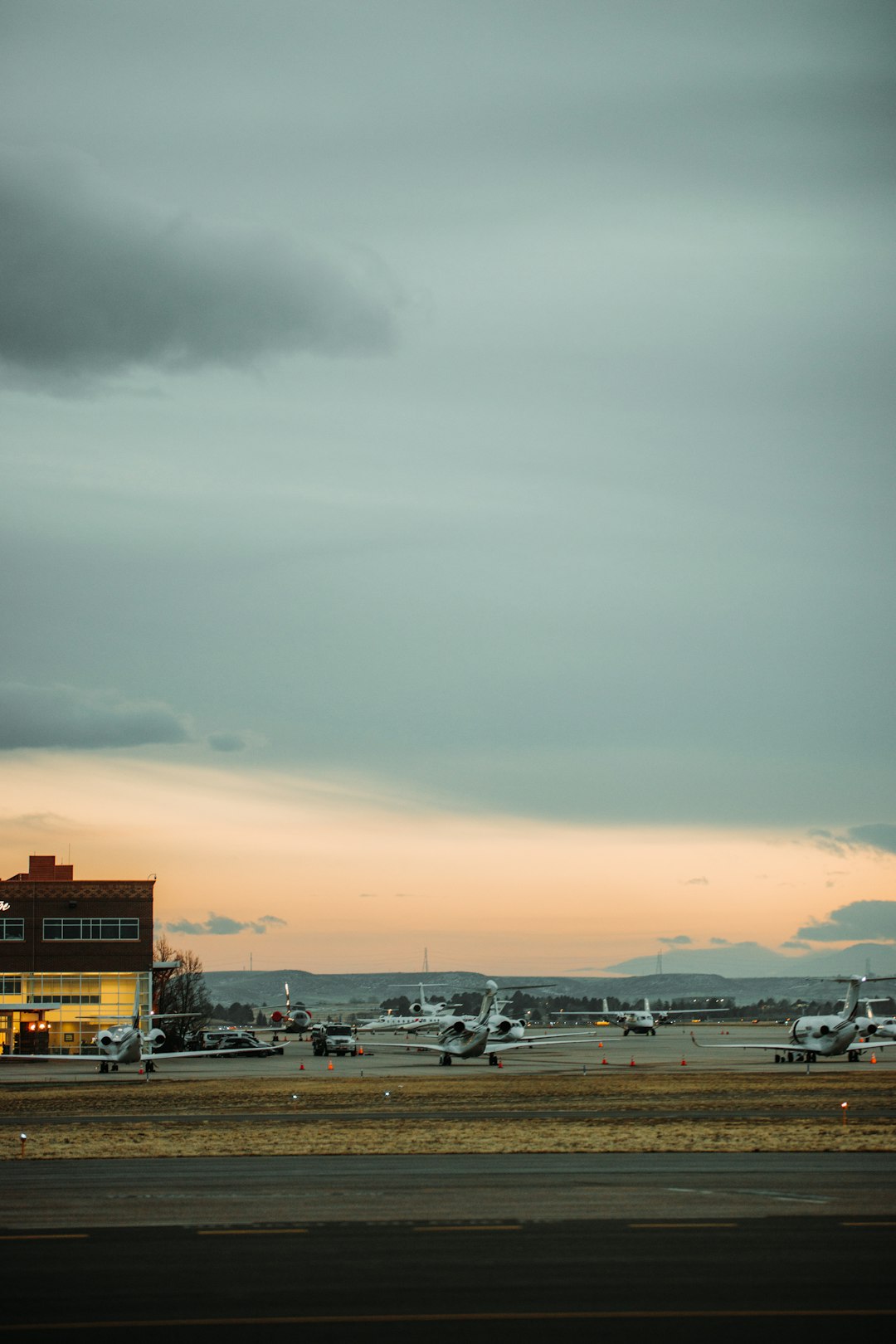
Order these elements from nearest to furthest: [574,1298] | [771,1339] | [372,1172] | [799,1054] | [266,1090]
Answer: [771,1339]
[574,1298]
[372,1172]
[266,1090]
[799,1054]

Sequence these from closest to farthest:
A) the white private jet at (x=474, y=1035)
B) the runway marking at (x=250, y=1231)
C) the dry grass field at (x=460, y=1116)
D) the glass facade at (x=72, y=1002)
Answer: the runway marking at (x=250, y=1231), the dry grass field at (x=460, y=1116), the white private jet at (x=474, y=1035), the glass facade at (x=72, y=1002)

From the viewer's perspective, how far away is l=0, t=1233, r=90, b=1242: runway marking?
55.1 ft

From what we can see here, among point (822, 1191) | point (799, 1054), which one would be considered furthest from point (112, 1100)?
point (799, 1054)

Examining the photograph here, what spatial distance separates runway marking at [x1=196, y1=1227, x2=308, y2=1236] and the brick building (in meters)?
79.0

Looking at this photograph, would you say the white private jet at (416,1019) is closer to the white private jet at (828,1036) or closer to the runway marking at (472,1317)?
the white private jet at (828,1036)

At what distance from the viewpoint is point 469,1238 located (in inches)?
646

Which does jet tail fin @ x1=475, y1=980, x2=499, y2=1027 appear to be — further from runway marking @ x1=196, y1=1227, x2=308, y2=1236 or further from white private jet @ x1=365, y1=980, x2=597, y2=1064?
runway marking @ x1=196, y1=1227, x2=308, y2=1236

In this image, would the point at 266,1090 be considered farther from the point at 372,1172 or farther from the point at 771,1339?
the point at 771,1339

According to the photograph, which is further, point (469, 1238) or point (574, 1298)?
point (469, 1238)

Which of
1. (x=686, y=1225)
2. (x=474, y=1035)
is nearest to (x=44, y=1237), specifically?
(x=686, y=1225)

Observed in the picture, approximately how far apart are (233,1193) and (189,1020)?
102 metres

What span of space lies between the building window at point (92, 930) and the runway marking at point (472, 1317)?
85081 mm

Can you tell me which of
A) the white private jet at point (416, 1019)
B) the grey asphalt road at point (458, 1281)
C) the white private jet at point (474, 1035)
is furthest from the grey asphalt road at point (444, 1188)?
the white private jet at point (416, 1019)

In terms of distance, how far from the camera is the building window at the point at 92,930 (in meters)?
94.0
